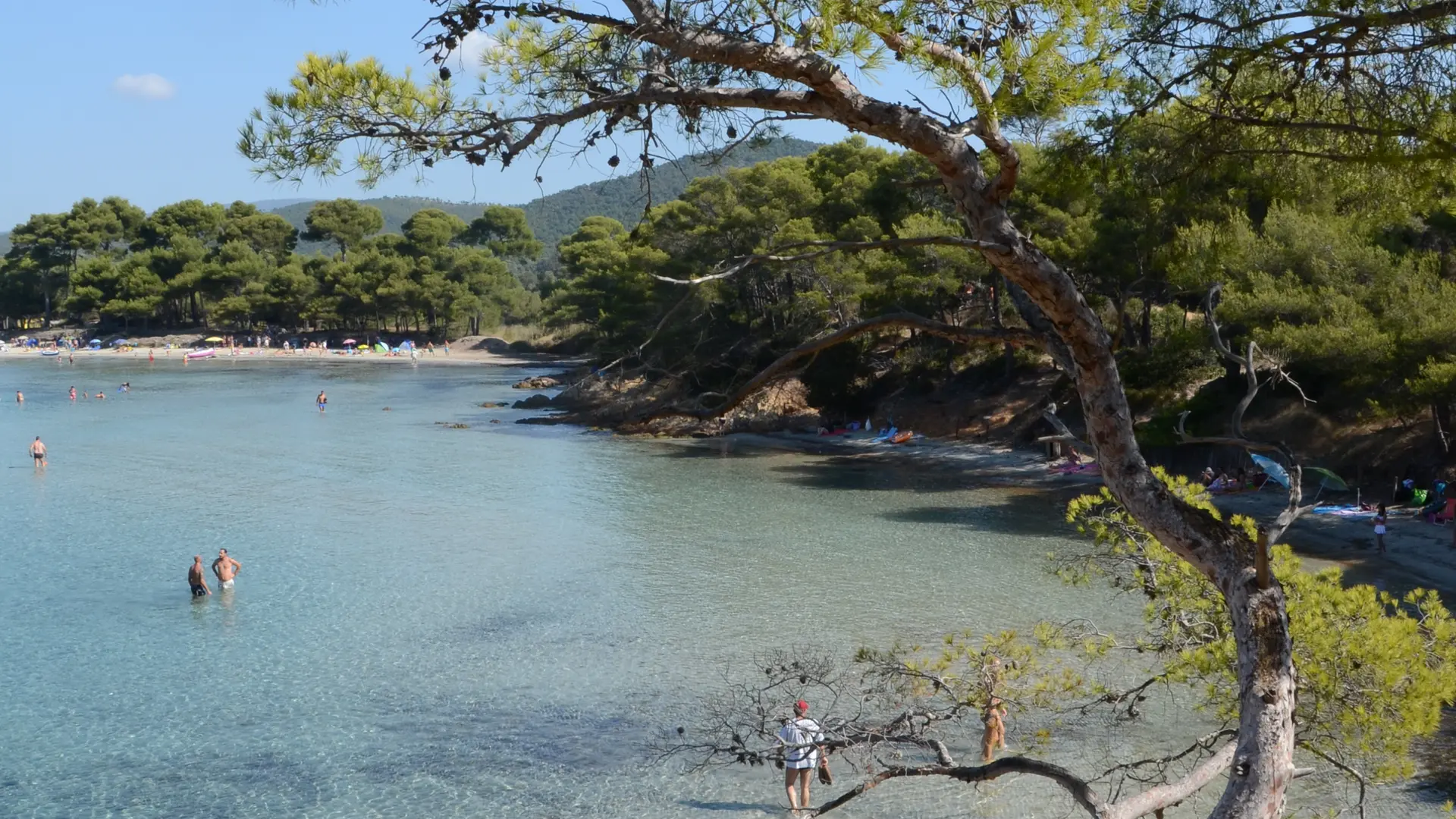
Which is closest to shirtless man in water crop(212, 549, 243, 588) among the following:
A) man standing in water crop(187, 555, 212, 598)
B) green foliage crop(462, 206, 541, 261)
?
man standing in water crop(187, 555, 212, 598)

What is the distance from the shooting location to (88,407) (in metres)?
41.7

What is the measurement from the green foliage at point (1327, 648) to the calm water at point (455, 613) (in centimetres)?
307

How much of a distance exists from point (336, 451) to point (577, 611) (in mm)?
17874

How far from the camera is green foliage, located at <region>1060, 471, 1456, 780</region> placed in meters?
5.41

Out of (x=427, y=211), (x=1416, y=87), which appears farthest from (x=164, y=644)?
(x=427, y=211)

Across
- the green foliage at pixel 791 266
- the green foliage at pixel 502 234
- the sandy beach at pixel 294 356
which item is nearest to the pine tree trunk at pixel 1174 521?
the green foliage at pixel 791 266

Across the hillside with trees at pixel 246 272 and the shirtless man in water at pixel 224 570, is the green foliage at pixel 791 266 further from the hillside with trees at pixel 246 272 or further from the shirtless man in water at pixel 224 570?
the hillside with trees at pixel 246 272

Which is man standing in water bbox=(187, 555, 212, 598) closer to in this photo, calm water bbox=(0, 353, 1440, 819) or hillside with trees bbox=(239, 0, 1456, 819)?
calm water bbox=(0, 353, 1440, 819)

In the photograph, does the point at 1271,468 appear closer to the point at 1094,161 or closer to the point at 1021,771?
the point at 1094,161

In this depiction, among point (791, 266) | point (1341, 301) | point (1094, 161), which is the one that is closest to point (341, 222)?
point (791, 266)

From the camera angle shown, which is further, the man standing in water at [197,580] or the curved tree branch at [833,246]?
the man standing in water at [197,580]

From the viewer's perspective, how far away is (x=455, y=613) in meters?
15.2

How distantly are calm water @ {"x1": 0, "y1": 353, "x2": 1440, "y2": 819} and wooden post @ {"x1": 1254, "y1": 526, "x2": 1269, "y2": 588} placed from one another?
564 cm

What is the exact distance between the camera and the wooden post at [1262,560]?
11.5 ft
